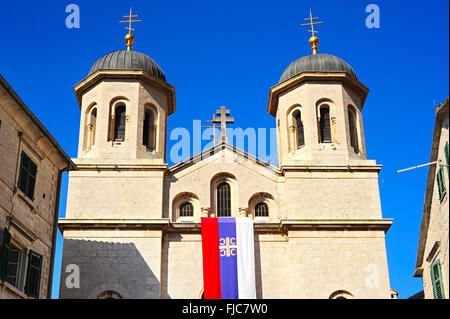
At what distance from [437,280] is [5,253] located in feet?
39.7

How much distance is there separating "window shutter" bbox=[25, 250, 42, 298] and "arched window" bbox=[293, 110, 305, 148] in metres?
Result: 13.8

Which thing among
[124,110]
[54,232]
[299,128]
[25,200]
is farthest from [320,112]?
[25,200]

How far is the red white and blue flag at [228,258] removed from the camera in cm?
2555

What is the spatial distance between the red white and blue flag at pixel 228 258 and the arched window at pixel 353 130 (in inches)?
266

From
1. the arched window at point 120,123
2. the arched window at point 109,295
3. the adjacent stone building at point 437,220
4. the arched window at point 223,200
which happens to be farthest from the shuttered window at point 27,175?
the adjacent stone building at point 437,220

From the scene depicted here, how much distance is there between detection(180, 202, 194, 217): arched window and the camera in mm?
27922

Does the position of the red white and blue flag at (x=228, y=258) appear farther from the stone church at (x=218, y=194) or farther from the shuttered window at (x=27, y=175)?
the shuttered window at (x=27, y=175)

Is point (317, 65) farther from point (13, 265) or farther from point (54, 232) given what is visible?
point (13, 265)

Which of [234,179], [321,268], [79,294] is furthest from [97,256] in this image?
[321,268]

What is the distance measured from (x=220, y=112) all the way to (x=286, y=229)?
6885 mm

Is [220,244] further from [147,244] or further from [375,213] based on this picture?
[375,213]

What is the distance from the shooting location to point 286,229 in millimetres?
26781

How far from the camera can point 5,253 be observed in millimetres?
17969
